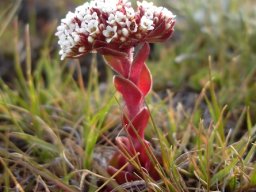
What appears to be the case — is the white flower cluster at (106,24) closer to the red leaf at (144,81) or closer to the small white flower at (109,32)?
the small white flower at (109,32)

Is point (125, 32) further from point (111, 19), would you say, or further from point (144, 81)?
point (144, 81)

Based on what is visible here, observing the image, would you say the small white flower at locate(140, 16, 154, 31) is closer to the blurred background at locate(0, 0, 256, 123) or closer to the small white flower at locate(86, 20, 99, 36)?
the small white flower at locate(86, 20, 99, 36)

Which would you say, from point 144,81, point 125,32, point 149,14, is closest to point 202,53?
point 144,81

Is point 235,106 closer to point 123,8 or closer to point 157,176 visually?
point 157,176

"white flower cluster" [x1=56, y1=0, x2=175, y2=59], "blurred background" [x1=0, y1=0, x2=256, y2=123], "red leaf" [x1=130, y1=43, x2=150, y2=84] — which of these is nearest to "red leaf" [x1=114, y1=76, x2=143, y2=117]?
"red leaf" [x1=130, y1=43, x2=150, y2=84]

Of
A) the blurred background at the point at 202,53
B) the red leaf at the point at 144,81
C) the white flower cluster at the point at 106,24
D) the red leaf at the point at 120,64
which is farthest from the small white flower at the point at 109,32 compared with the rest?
the blurred background at the point at 202,53
